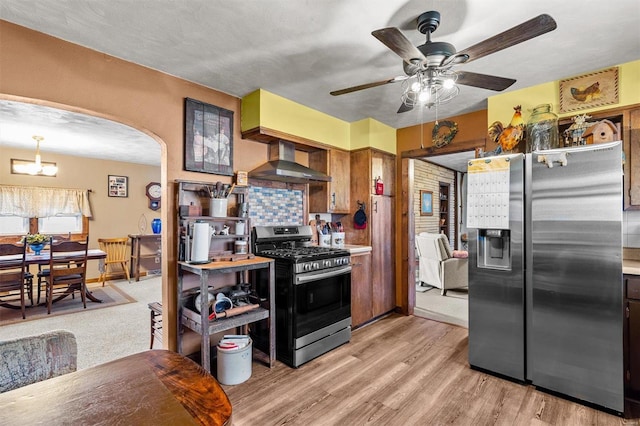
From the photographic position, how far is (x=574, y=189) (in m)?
2.24

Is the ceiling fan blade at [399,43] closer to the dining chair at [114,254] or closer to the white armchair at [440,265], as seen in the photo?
the white armchair at [440,265]

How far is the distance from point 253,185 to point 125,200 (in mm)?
4996

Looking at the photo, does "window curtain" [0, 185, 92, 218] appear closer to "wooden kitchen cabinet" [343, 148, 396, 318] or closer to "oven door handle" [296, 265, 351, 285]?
"wooden kitchen cabinet" [343, 148, 396, 318]

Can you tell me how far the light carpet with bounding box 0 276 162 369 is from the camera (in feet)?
10.3

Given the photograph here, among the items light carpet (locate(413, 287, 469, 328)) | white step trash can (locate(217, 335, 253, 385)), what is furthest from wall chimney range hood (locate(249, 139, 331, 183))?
light carpet (locate(413, 287, 469, 328))

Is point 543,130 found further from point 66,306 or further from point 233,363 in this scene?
point 66,306

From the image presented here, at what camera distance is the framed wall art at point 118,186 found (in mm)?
6613

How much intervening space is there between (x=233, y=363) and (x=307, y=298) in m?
0.80

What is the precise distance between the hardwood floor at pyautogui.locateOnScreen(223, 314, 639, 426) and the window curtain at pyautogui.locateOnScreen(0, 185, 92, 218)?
5558mm

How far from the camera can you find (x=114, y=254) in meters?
6.44

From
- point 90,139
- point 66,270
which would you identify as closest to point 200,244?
point 66,270

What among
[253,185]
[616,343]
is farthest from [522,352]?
[253,185]

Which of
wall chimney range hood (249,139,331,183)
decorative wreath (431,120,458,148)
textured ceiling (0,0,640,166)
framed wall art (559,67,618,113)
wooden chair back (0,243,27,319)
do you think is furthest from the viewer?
wooden chair back (0,243,27,319)

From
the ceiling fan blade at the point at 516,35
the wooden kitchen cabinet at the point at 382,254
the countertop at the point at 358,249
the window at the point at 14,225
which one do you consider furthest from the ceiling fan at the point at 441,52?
the window at the point at 14,225
